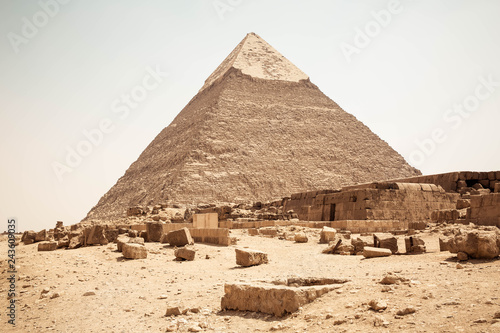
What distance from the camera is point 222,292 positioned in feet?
16.7

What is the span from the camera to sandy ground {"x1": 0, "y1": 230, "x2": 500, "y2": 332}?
11.6 feet

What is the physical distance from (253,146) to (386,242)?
68351 millimetres

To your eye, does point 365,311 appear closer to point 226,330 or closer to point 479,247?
point 226,330

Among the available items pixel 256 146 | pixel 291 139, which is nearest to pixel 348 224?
pixel 256 146

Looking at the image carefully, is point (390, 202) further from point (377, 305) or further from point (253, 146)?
point (253, 146)

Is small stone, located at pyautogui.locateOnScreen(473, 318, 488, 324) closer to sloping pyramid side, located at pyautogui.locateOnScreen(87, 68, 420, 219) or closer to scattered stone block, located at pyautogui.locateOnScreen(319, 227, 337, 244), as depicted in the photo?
scattered stone block, located at pyautogui.locateOnScreen(319, 227, 337, 244)

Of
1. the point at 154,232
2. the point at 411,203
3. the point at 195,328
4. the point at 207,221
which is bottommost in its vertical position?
the point at 195,328

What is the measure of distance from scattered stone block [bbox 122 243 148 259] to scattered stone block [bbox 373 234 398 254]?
3.37 metres

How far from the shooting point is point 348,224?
1112 cm

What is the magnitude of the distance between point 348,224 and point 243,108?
72681mm

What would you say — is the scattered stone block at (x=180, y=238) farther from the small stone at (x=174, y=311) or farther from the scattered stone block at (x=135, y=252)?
the small stone at (x=174, y=311)

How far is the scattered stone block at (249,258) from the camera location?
6.66m

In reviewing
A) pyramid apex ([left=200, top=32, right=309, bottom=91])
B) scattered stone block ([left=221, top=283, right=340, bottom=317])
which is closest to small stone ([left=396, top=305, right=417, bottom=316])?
scattered stone block ([left=221, top=283, right=340, bottom=317])

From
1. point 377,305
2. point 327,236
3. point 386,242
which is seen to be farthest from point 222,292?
point 327,236
